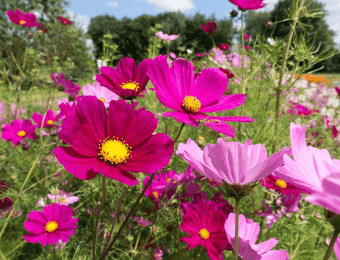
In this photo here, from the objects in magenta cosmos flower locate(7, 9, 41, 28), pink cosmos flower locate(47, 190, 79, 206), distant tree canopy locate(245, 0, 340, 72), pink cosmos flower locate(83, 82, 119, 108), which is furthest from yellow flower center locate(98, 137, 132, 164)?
magenta cosmos flower locate(7, 9, 41, 28)

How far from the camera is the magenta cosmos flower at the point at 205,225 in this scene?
21.7 inches

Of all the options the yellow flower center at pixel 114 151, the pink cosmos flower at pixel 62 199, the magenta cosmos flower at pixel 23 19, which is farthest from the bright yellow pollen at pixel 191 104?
the magenta cosmos flower at pixel 23 19

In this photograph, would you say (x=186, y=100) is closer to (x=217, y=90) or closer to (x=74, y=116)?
(x=217, y=90)

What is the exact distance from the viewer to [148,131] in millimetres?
380

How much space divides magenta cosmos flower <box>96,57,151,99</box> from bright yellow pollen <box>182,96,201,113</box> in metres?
0.08

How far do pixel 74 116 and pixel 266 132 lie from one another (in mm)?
764

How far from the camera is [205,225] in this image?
601 mm

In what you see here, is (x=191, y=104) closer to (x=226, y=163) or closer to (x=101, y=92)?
(x=226, y=163)

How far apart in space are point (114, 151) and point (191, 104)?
6.0 inches

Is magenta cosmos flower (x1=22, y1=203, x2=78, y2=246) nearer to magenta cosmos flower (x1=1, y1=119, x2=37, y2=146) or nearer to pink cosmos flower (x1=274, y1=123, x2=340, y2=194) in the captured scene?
magenta cosmos flower (x1=1, y1=119, x2=37, y2=146)

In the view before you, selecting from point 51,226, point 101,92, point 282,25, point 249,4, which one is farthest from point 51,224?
point 282,25

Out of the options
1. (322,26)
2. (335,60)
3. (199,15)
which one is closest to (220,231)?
(199,15)

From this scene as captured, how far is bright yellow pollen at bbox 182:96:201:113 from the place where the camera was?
1.33 feet

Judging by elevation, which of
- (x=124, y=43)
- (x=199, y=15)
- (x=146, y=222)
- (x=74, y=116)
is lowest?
(x=146, y=222)
